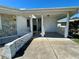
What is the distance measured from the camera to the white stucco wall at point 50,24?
15125mm

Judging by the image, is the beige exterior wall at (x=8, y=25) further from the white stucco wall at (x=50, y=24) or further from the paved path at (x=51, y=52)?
the white stucco wall at (x=50, y=24)

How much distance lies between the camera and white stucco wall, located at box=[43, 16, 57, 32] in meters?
15.1

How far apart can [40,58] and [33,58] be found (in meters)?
0.37

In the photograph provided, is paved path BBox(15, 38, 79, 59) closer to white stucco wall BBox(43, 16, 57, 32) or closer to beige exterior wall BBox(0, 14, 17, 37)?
beige exterior wall BBox(0, 14, 17, 37)

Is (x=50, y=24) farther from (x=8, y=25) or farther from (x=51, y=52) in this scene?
(x=51, y=52)

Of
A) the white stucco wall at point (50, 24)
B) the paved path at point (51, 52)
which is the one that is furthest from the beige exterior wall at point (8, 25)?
the white stucco wall at point (50, 24)

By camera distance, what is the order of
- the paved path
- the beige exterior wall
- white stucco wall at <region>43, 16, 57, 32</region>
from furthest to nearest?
white stucco wall at <region>43, 16, 57, 32</region>
the beige exterior wall
the paved path

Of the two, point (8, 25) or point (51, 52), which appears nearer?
point (51, 52)

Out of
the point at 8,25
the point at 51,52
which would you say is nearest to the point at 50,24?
the point at 8,25

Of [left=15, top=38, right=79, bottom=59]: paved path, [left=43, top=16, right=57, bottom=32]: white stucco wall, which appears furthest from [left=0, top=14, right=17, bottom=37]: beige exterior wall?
[left=43, top=16, right=57, bottom=32]: white stucco wall

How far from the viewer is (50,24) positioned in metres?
15.2

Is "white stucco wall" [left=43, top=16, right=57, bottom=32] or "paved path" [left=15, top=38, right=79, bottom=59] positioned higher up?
"white stucco wall" [left=43, top=16, right=57, bottom=32]

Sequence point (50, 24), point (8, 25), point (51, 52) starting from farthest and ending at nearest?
point (50, 24)
point (8, 25)
point (51, 52)

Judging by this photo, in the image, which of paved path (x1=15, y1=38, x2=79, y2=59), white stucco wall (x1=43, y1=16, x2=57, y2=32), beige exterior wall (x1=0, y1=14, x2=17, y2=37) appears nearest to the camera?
paved path (x1=15, y1=38, x2=79, y2=59)
